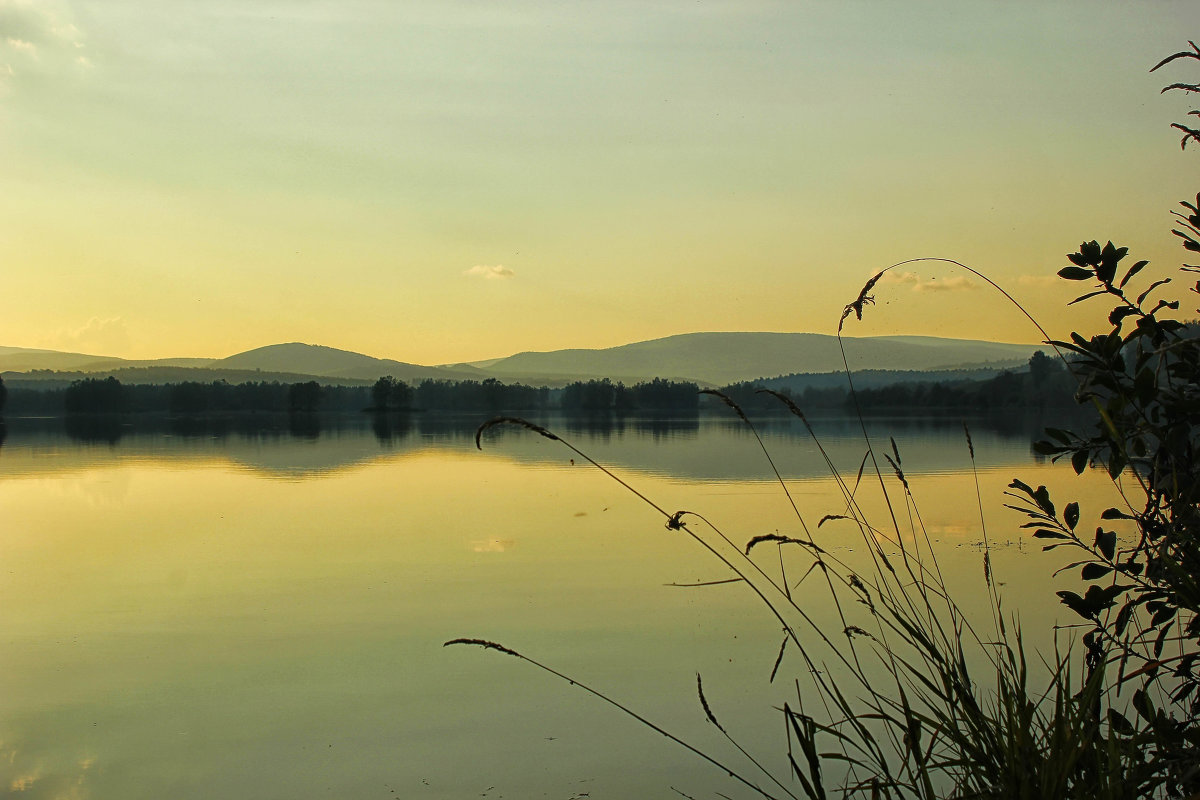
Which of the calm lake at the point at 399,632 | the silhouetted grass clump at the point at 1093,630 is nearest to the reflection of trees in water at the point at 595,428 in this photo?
the calm lake at the point at 399,632

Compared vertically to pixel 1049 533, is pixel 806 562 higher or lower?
lower

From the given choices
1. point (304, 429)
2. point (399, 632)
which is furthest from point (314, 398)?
point (399, 632)

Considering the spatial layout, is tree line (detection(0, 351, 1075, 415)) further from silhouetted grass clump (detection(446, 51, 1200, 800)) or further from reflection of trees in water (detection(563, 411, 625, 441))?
silhouetted grass clump (detection(446, 51, 1200, 800))

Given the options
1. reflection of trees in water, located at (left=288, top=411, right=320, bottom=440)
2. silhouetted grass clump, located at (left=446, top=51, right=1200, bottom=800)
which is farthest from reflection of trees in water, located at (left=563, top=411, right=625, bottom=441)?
silhouetted grass clump, located at (left=446, top=51, right=1200, bottom=800)

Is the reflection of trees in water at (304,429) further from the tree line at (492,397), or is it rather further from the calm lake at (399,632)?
the calm lake at (399,632)

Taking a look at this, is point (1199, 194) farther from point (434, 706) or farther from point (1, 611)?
point (1, 611)

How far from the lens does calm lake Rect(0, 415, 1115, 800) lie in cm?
452

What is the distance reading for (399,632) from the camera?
6664mm

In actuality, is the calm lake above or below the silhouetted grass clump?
below

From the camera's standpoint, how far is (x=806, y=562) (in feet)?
29.3

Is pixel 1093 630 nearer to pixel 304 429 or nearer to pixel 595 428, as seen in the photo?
pixel 595 428

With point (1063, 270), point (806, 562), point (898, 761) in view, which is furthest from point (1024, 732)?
point (806, 562)

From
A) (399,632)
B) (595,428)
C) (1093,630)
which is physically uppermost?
(1093,630)

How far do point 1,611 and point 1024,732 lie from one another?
758 centimetres
